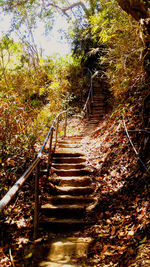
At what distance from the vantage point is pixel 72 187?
4102 mm

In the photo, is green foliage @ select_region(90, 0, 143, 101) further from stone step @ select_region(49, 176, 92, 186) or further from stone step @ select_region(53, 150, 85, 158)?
stone step @ select_region(49, 176, 92, 186)

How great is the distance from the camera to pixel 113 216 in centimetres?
309

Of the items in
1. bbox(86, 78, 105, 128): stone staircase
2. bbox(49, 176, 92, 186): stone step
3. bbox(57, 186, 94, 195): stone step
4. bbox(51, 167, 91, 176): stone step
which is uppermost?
bbox(86, 78, 105, 128): stone staircase

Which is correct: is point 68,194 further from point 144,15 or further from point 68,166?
point 144,15

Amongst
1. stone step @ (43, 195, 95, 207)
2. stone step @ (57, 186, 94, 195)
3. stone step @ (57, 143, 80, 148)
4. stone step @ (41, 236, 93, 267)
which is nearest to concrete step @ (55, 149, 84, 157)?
stone step @ (57, 143, 80, 148)

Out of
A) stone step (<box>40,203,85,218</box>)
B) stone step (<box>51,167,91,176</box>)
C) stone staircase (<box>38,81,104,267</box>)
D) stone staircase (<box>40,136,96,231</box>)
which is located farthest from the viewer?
stone step (<box>51,167,91,176</box>)

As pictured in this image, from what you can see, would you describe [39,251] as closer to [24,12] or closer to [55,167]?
[55,167]

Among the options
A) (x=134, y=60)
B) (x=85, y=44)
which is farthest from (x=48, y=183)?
(x=85, y=44)

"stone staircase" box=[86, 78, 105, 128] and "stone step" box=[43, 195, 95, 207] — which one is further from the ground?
"stone staircase" box=[86, 78, 105, 128]

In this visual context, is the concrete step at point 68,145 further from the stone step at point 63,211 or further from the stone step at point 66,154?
the stone step at point 63,211

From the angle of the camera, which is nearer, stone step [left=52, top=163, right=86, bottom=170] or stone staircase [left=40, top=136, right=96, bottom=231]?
stone staircase [left=40, top=136, right=96, bottom=231]

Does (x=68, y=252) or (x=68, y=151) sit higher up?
(x=68, y=151)

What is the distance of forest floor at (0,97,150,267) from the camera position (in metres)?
2.31

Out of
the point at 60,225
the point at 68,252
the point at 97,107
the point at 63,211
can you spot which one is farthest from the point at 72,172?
the point at 97,107
